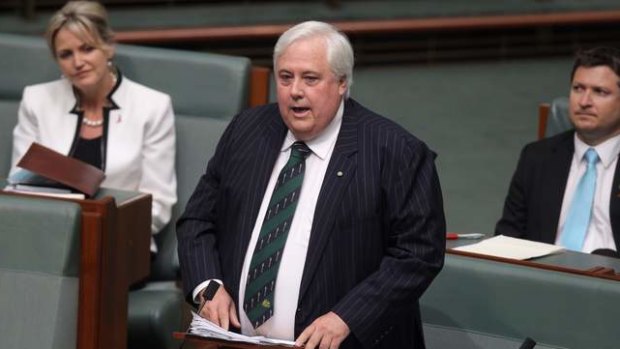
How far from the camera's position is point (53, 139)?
3.96m

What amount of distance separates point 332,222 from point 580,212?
51.6 inches

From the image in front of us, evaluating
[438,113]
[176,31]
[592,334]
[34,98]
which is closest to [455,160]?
[438,113]

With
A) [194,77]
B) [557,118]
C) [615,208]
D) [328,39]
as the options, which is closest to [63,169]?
[194,77]

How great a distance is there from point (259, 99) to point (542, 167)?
821mm

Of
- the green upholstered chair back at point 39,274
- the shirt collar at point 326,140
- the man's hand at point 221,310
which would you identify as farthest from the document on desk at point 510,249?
the green upholstered chair back at point 39,274

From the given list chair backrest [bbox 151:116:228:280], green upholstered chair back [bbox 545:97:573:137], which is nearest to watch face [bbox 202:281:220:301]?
chair backrest [bbox 151:116:228:280]

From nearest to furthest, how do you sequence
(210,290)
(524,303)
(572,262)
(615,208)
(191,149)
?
(210,290), (524,303), (572,262), (615,208), (191,149)

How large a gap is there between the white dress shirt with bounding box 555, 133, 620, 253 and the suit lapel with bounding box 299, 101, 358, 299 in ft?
4.11

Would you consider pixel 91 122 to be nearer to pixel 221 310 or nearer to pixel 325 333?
pixel 221 310

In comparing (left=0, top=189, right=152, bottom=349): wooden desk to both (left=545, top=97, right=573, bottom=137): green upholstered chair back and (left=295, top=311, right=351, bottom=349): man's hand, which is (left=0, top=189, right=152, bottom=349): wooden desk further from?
(left=545, top=97, right=573, bottom=137): green upholstered chair back

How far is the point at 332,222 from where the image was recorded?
8.87 feet

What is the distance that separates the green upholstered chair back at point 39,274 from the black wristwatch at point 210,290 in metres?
0.47

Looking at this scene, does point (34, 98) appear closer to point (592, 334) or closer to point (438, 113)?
point (592, 334)

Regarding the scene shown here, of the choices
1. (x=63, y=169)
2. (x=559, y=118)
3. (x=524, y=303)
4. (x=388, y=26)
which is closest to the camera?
(x=524, y=303)
